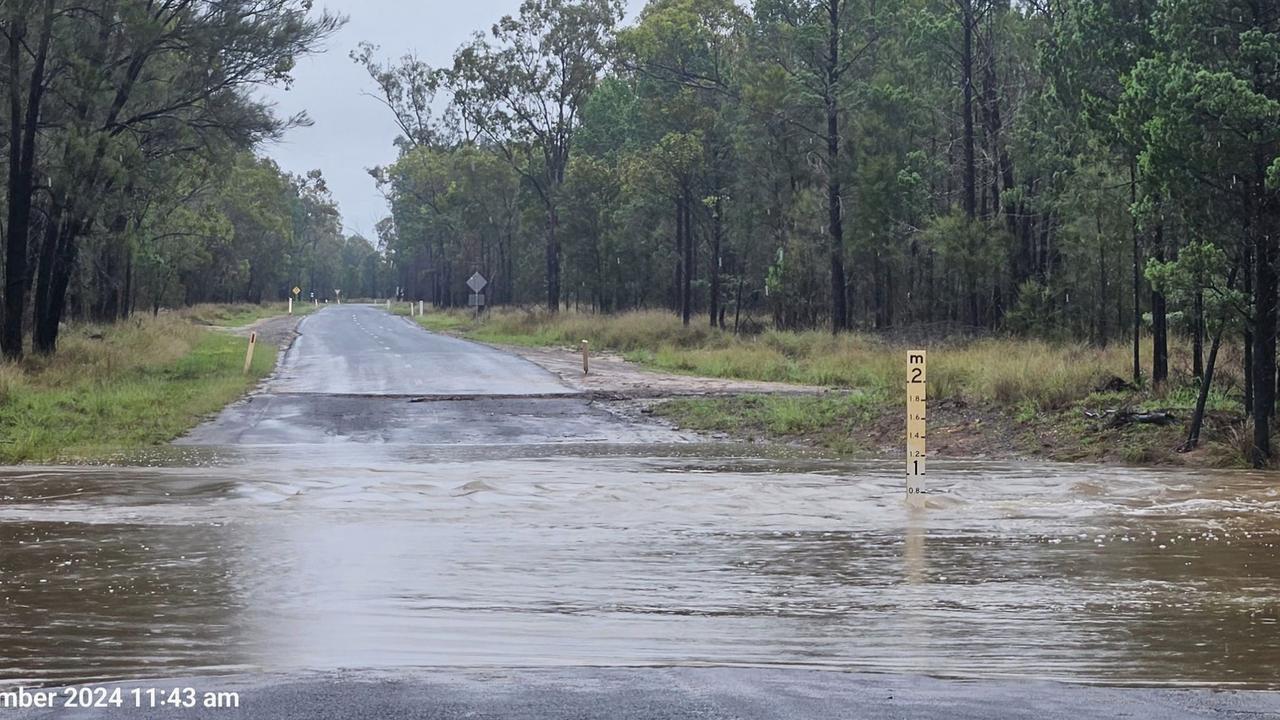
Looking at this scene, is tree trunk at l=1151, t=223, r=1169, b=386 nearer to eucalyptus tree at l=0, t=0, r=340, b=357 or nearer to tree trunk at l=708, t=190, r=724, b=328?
eucalyptus tree at l=0, t=0, r=340, b=357

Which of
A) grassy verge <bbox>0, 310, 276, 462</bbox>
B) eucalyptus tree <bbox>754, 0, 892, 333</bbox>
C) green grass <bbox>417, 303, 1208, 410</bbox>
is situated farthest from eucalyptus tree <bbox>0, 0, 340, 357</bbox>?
eucalyptus tree <bbox>754, 0, 892, 333</bbox>

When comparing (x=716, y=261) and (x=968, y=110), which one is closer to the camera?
(x=968, y=110)

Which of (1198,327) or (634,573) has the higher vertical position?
(1198,327)

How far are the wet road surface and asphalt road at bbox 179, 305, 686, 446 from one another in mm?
4918

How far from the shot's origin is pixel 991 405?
22172 millimetres

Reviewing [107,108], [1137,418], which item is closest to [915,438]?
[1137,418]

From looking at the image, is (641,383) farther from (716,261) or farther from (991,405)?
(716,261)

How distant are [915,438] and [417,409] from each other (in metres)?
13.6

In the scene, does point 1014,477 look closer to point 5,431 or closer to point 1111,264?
point 5,431

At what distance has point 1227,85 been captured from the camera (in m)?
16.1

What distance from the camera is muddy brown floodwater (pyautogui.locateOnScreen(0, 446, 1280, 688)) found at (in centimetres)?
721

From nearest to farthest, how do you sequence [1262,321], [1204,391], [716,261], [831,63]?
[1262,321]
[1204,391]
[831,63]
[716,261]

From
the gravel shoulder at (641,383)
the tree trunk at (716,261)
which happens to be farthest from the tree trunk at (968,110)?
the tree trunk at (716,261)

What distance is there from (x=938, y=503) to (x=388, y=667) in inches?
301
